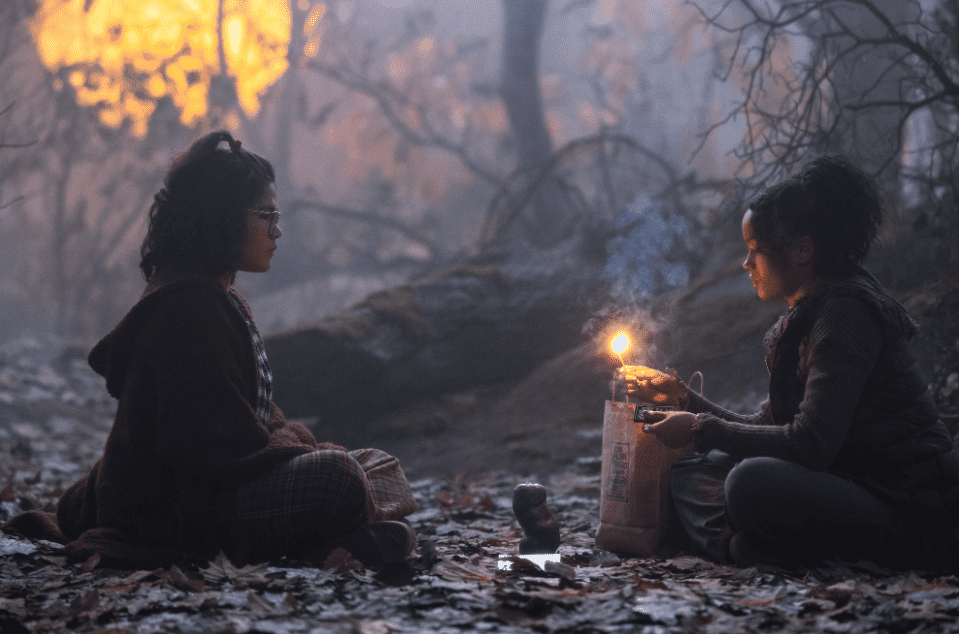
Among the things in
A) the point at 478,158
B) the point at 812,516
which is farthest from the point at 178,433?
the point at 478,158

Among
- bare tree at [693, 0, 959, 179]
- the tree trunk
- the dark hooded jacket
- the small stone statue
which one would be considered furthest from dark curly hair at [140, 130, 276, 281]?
the tree trunk

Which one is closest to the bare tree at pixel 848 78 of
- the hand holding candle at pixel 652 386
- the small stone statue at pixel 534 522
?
the hand holding candle at pixel 652 386

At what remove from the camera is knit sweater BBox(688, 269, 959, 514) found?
9.25 feet

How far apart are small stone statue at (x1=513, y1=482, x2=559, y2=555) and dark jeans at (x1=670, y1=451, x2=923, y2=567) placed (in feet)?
2.96

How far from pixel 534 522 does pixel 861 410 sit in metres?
1.54

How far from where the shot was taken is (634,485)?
136 inches

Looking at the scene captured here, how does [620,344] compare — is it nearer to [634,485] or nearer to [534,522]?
[634,485]

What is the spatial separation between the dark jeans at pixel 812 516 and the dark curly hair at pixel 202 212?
7.52 feet

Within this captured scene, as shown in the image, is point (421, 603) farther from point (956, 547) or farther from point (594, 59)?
point (594, 59)

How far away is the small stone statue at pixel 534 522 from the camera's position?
3.63 meters

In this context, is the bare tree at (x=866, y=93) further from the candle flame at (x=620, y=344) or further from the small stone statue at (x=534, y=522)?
the small stone statue at (x=534, y=522)

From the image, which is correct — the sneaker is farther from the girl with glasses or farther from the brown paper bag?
the brown paper bag

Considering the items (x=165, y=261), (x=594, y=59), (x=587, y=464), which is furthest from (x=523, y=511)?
(x=594, y=59)

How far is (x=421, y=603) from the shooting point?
262cm
